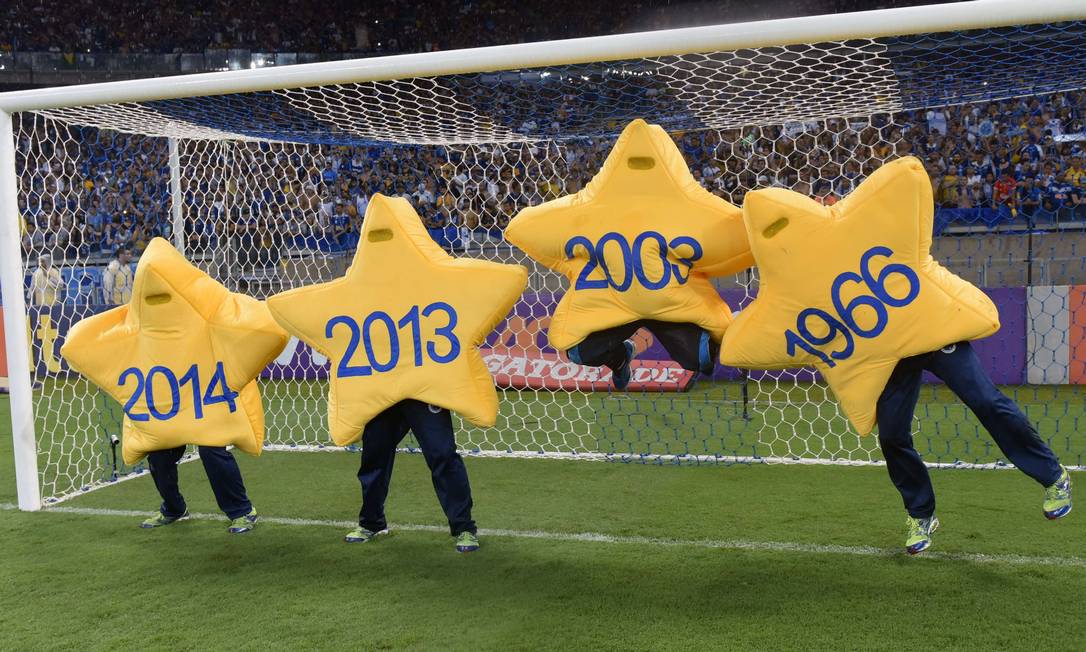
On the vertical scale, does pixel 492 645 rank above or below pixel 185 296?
below

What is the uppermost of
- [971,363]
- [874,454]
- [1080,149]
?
[1080,149]

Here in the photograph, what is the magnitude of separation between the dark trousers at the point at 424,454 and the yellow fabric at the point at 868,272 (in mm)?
1467

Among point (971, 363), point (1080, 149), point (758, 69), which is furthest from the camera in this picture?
point (1080, 149)

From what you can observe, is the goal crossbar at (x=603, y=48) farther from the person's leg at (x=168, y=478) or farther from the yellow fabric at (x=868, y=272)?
the person's leg at (x=168, y=478)

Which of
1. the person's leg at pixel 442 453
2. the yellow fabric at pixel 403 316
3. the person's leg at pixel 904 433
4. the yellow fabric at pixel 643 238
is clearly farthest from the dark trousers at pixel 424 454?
the person's leg at pixel 904 433

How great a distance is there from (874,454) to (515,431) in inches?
101

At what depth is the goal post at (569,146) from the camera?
401 centimetres

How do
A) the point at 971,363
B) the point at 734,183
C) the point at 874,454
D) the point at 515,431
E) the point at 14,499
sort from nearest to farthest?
the point at 971,363 → the point at 14,499 → the point at 874,454 → the point at 515,431 → the point at 734,183

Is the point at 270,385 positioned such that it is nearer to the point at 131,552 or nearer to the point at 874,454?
the point at 131,552

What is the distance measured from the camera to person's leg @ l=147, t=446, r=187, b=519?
476 cm

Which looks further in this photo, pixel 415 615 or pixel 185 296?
pixel 185 296

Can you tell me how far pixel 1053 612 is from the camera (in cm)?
337

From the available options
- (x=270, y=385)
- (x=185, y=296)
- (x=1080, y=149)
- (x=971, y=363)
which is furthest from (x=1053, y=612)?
(x=270, y=385)

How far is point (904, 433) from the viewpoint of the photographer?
3.76 metres
